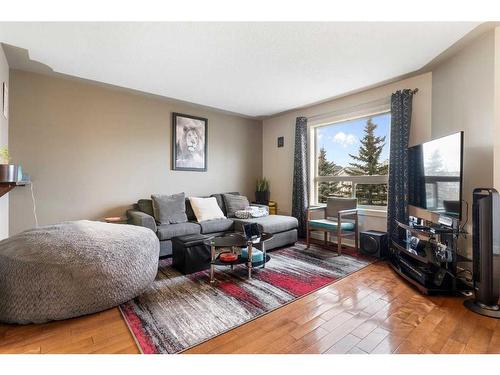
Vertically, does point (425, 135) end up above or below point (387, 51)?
below

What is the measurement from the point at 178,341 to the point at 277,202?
3.69m

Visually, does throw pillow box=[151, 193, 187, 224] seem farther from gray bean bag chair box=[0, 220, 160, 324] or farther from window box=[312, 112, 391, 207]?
window box=[312, 112, 391, 207]

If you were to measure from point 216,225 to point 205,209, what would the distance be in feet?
1.14

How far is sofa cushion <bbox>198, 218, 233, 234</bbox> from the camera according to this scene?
11.5ft

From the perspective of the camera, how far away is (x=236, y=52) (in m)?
2.46

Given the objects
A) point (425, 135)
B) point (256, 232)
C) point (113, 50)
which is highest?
point (113, 50)

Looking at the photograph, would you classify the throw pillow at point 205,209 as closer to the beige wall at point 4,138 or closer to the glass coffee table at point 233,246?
the glass coffee table at point 233,246

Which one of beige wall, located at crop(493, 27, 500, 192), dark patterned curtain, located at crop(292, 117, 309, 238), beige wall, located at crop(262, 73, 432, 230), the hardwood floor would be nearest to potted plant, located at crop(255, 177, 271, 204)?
beige wall, located at crop(262, 73, 432, 230)

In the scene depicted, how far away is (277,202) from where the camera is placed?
16.5 ft

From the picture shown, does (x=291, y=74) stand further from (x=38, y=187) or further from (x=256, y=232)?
(x=38, y=187)

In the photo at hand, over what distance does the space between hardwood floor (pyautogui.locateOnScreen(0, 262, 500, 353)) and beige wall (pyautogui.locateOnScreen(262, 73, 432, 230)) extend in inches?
71.5

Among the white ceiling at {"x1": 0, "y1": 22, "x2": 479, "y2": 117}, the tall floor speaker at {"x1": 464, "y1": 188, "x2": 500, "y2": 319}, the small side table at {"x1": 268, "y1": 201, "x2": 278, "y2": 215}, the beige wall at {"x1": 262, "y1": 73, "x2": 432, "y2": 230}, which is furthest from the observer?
the small side table at {"x1": 268, "y1": 201, "x2": 278, "y2": 215}
